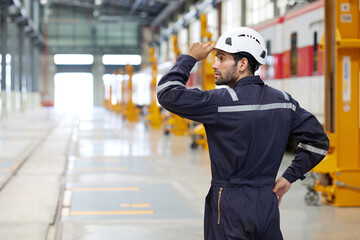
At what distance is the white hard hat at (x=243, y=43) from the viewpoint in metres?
2.83

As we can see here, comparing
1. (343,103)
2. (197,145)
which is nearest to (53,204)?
(343,103)

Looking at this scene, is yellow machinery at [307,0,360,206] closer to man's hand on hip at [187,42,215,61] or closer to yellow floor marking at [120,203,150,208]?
yellow floor marking at [120,203,150,208]

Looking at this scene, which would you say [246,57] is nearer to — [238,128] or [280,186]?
[238,128]

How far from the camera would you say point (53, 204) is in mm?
6941

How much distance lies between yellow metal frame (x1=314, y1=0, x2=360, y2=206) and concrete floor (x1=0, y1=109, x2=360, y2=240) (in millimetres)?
299

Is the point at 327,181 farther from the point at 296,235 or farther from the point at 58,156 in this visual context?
the point at 58,156

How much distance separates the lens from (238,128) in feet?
8.96

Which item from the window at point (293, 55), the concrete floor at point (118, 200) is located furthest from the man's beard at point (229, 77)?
the window at point (293, 55)

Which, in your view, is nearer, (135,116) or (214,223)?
(214,223)

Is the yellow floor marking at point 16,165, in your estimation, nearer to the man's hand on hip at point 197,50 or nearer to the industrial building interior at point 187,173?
the industrial building interior at point 187,173

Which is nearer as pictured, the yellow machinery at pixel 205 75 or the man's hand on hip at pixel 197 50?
the man's hand on hip at pixel 197 50

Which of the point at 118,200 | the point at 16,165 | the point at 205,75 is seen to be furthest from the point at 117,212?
the point at 205,75

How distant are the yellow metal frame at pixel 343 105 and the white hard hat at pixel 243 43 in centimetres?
420

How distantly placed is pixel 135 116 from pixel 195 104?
85.9 feet
